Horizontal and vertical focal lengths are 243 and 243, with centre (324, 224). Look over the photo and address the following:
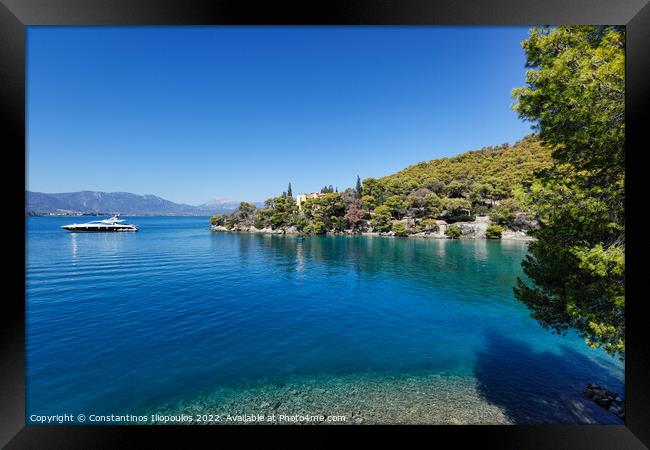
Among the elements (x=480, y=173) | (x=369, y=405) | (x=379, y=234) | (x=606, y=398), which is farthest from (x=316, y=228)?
(x=606, y=398)

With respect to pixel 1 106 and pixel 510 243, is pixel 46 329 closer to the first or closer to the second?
pixel 1 106

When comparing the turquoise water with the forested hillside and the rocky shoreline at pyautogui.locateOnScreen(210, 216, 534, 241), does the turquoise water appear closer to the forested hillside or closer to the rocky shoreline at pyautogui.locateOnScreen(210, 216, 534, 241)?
the rocky shoreline at pyautogui.locateOnScreen(210, 216, 534, 241)

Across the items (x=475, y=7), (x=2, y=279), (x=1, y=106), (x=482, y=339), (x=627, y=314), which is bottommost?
(x=482, y=339)

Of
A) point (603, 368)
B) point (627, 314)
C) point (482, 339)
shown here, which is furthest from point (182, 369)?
point (603, 368)

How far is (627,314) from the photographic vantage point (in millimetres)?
1933

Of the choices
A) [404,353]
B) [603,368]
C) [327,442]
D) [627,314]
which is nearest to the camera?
[327,442]

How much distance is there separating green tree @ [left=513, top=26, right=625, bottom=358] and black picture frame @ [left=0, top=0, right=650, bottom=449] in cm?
19

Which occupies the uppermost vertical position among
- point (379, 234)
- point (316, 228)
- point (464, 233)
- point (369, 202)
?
point (369, 202)

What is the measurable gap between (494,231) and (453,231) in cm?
431

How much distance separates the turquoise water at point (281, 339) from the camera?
14.7 feet

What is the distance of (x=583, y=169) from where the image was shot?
8.01 feet

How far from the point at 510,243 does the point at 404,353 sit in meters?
26.2

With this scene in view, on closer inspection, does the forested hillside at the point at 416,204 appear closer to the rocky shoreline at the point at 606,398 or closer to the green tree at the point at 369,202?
the green tree at the point at 369,202

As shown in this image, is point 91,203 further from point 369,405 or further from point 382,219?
point 369,405
